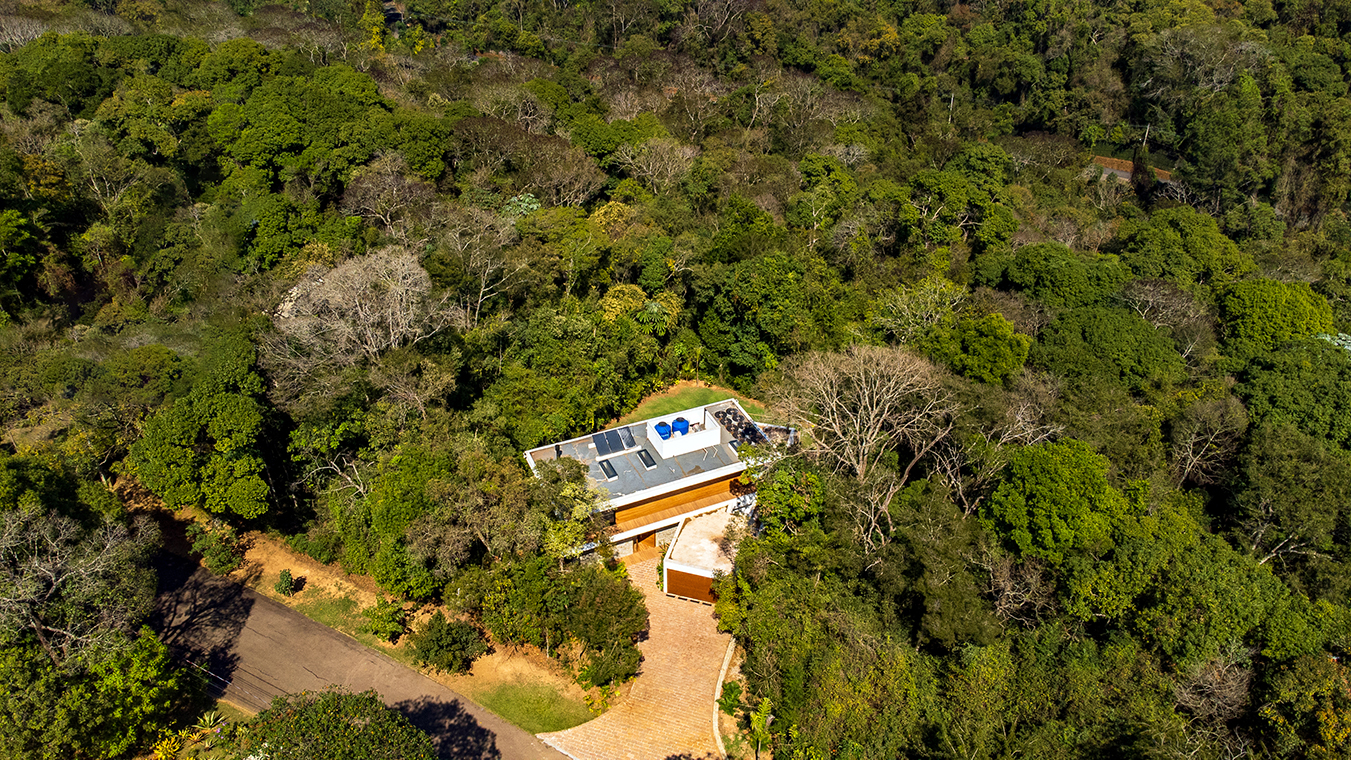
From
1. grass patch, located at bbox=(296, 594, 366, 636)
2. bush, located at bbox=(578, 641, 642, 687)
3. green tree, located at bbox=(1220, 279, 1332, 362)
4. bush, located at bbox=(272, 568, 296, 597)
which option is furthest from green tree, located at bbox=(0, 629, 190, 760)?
green tree, located at bbox=(1220, 279, 1332, 362)

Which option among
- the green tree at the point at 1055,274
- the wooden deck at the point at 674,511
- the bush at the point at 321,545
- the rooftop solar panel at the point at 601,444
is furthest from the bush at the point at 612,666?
the green tree at the point at 1055,274

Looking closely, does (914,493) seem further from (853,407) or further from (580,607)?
(580,607)

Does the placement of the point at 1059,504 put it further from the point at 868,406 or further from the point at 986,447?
the point at 868,406

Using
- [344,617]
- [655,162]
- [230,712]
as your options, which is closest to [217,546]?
[344,617]

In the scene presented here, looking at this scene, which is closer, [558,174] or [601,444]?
[601,444]

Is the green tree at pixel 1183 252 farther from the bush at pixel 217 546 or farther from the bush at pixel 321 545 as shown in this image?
the bush at pixel 217 546
